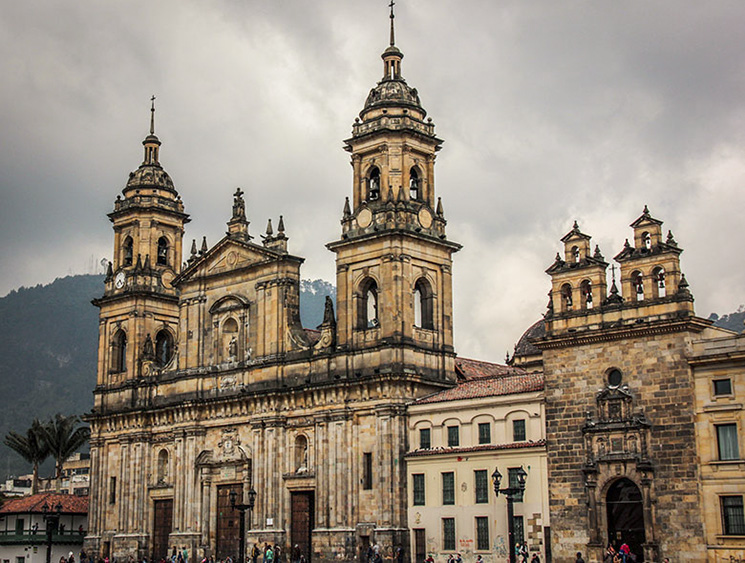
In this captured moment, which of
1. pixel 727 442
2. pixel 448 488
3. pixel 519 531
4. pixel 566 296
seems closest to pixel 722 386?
pixel 727 442

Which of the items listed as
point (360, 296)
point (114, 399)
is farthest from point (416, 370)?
point (114, 399)

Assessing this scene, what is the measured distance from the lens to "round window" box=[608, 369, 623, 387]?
46.3 metres

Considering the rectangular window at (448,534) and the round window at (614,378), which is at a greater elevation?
the round window at (614,378)

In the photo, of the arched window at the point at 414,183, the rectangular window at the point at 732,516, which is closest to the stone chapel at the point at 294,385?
→ the arched window at the point at 414,183

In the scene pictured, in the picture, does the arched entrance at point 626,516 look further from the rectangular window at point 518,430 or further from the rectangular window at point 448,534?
the rectangular window at point 448,534

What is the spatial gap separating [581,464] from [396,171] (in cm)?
1983

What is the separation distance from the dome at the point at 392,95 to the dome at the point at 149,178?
20.0 meters

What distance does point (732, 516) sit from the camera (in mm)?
42438

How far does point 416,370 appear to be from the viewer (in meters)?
56.3

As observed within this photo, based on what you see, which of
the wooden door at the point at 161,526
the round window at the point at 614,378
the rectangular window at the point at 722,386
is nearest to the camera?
the rectangular window at the point at 722,386

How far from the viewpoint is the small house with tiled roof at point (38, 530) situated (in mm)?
75000

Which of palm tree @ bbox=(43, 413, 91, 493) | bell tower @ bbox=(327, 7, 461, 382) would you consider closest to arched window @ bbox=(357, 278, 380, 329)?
bell tower @ bbox=(327, 7, 461, 382)

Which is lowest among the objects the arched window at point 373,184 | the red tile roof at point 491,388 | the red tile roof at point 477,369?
the red tile roof at point 491,388

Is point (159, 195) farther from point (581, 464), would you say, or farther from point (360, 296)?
point (581, 464)
